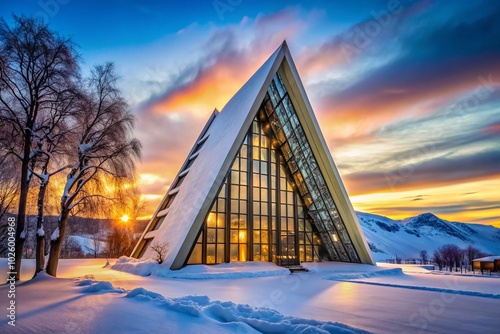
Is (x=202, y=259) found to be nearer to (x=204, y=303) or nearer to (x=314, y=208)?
(x=314, y=208)

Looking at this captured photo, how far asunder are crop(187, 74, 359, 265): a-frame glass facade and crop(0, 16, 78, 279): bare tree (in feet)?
36.0

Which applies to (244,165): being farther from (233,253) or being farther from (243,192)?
(233,253)

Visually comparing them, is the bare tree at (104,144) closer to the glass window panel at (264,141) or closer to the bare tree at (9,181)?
the bare tree at (9,181)

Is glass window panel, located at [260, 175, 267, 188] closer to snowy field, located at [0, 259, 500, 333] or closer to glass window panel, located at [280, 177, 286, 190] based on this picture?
glass window panel, located at [280, 177, 286, 190]

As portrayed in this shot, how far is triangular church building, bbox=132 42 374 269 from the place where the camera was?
1947cm

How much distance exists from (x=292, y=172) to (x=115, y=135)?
1471 cm

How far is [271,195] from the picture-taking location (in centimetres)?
2328

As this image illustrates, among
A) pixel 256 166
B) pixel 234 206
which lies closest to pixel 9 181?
pixel 234 206

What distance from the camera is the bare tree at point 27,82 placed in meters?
11.5

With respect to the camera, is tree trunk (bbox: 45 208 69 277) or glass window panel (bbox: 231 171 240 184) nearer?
Answer: tree trunk (bbox: 45 208 69 277)

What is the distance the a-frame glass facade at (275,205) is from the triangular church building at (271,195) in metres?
0.07

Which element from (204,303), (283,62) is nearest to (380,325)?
(204,303)

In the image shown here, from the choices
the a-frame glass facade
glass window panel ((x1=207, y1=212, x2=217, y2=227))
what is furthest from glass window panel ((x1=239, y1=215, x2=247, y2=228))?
glass window panel ((x1=207, y1=212, x2=217, y2=227))

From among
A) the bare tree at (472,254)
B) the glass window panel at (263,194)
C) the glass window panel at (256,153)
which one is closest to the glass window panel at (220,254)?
the glass window panel at (263,194)
